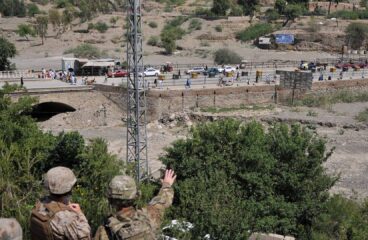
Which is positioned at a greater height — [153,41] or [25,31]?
[25,31]

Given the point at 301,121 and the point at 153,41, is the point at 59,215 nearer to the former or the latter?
the point at 301,121

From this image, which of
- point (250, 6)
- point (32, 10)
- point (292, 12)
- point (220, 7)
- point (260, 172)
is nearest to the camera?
point (260, 172)

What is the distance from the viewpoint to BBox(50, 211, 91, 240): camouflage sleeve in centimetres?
431

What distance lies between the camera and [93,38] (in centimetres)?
6862

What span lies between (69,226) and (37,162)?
39.9 feet

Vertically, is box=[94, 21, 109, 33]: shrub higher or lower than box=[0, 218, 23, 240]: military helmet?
lower

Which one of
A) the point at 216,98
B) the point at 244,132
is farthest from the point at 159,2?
the point at 244,132

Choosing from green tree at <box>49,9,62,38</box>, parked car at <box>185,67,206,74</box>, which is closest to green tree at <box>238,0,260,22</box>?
green tree at <box>49,9,62,38</box>

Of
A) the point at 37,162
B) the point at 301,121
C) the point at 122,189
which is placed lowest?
the point at 301,121

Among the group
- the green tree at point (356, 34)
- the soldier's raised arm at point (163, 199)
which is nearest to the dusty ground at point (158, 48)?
the green tree at point (356, 34)

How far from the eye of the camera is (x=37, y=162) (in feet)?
52.5

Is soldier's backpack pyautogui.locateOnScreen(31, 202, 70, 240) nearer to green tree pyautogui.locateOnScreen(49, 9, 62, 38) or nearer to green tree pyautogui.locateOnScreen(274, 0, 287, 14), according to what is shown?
green tree pyautogui.locateOnScreen(49, 9, 62, 38)

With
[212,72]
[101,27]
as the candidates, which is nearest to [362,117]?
[212,72]

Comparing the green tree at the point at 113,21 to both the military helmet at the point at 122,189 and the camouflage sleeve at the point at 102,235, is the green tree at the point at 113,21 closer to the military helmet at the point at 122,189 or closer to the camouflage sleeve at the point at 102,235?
the camouflage sleeve at the point at 102,235
